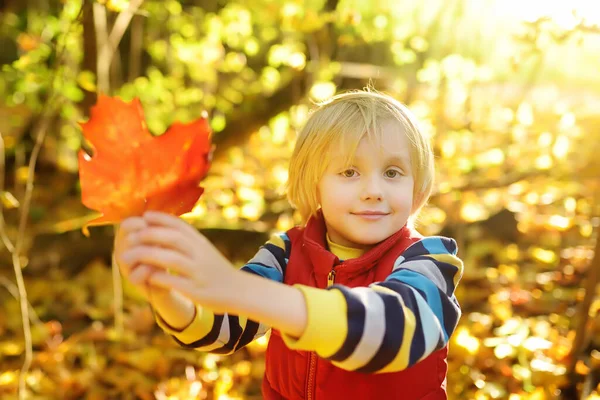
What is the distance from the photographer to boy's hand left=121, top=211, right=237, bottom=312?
0.90m

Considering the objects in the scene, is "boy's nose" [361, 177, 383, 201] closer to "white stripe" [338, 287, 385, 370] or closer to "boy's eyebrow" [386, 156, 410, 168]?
"boy's eyebrow" [386, 156, 410, 168]

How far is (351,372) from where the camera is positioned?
1.42m

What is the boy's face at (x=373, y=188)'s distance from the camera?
4.68ft

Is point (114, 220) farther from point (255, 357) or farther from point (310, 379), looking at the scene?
point (255, 357)

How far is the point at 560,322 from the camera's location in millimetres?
3256

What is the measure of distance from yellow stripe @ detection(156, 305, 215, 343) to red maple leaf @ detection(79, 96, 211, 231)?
0.34 m

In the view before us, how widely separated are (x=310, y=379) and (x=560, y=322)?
2293 mm

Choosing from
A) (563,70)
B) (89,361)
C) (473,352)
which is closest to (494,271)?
(473,352)

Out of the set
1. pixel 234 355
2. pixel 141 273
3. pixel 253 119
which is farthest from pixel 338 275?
pixel 253 119

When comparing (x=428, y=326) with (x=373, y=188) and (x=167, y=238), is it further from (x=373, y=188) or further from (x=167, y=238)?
(x=167, y=238)

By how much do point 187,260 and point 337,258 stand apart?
25.2 inches

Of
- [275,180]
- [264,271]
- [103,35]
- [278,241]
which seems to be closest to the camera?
[264,271]

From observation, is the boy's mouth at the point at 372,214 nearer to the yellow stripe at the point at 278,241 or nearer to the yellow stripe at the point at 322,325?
the yellow stripe at the point at 278,241

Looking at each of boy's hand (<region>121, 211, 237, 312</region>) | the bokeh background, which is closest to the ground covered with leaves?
the bokeh background
